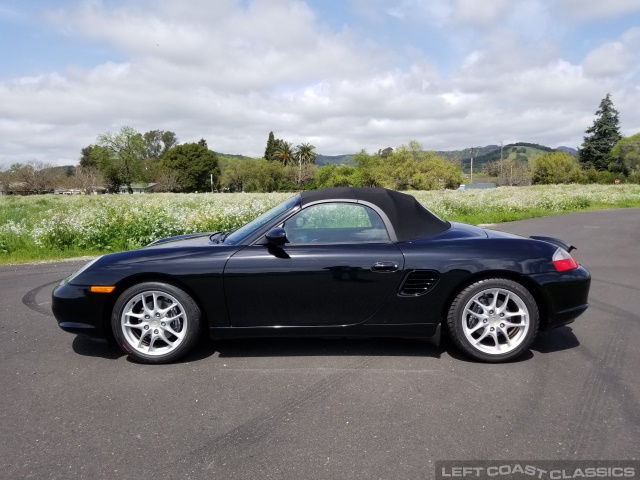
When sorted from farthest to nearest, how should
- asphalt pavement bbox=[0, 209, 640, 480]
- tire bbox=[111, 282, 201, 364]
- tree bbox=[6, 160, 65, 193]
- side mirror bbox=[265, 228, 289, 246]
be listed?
tree bbox=[6, 160, 65, 193] < tire bbox=[111, 282, 201, 364] < side mirror bbox=[265, 228, 289, 246] < asphalt pavement bbox=[0, 209, 640, 480]

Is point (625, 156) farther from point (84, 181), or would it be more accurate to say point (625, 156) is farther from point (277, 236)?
point (277, 236)

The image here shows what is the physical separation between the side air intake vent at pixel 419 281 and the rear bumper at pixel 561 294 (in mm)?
798

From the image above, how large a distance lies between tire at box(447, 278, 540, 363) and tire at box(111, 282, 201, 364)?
6.81 feet

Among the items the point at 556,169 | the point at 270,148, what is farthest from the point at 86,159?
the point at 556,169

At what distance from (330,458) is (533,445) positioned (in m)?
1.11

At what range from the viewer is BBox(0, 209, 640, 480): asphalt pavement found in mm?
2422

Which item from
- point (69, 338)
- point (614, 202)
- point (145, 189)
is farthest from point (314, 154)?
point (69, 338)

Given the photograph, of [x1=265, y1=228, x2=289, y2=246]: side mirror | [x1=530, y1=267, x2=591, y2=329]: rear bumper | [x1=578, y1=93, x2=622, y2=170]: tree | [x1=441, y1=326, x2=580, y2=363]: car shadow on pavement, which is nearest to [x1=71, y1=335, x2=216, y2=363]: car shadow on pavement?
[x1=265, y1=228, x2=289, y2=246]: side mirror

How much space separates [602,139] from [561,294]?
290ft

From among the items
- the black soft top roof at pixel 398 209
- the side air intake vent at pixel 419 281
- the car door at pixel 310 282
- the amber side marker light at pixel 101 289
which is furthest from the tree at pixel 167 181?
the side air intake vent at pixel 419 281

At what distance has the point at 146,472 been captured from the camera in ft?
7.67

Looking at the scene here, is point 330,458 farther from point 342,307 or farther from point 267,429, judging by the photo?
point 342,307

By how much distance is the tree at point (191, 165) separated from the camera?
87.4m

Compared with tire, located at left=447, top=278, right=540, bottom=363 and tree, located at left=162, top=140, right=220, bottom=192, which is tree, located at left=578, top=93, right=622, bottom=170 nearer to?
tree, located at left=162, top=140, right=220, bottom=192
